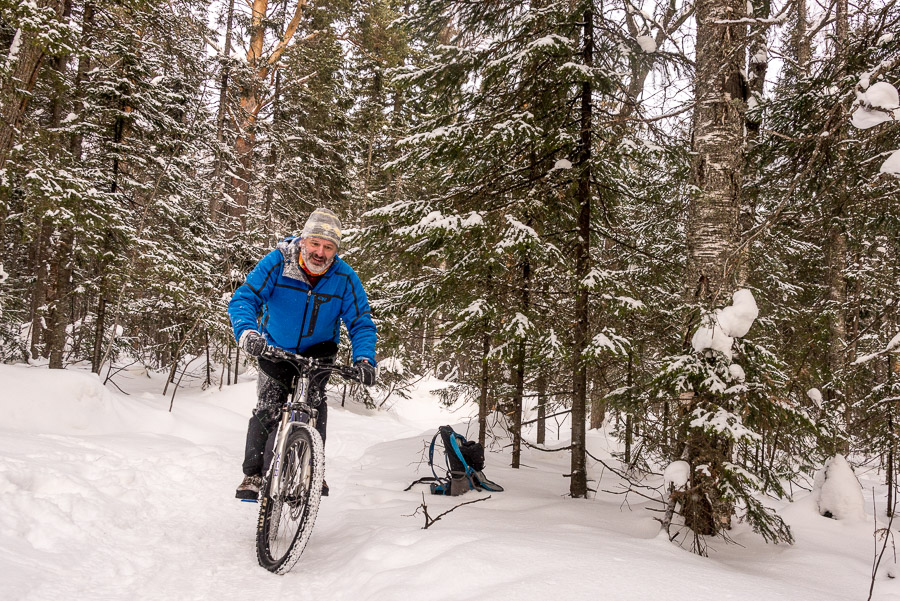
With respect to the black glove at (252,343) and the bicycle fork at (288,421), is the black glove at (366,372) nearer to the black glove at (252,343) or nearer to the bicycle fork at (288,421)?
the bicycle fork at (288,421)

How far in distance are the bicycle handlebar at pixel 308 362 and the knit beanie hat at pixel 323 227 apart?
2.96 feet

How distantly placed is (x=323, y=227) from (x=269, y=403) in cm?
146

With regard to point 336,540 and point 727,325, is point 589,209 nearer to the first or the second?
point 727,325

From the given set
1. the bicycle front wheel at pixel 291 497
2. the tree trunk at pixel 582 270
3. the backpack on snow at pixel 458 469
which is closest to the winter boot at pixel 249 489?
the bicycle front wheel at pixel 291 497

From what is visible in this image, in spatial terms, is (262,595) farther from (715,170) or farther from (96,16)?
(96,16)

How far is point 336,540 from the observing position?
3920mm

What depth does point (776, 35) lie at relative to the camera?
5.00 metres

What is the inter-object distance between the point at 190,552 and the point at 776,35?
6.91 meters

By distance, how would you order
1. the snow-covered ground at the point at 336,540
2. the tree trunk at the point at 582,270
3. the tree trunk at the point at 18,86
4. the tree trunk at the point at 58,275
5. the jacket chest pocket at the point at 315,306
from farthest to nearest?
the tree trunk at the point at 58,275 → the tree trunk at the point at 18,86 → the tree trunk at the point at 582,270 → the jacket chest pocket at the point at 315,306 → the snow-covered ground at the point at 336,540

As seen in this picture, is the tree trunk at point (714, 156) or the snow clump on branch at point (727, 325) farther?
the tree trunk at point (714, 156)

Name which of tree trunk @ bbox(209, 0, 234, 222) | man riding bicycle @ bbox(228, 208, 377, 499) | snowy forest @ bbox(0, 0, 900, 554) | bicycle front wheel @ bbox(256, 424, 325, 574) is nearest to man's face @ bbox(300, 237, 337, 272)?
man riding bicycle @ bbox(228, 208, 377, 499)

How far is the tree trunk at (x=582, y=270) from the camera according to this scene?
19.7 ft

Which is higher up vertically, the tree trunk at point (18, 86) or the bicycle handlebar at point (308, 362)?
the tree trunk at point (18, 86)

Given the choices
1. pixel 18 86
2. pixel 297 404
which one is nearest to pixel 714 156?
pixel 297 404
